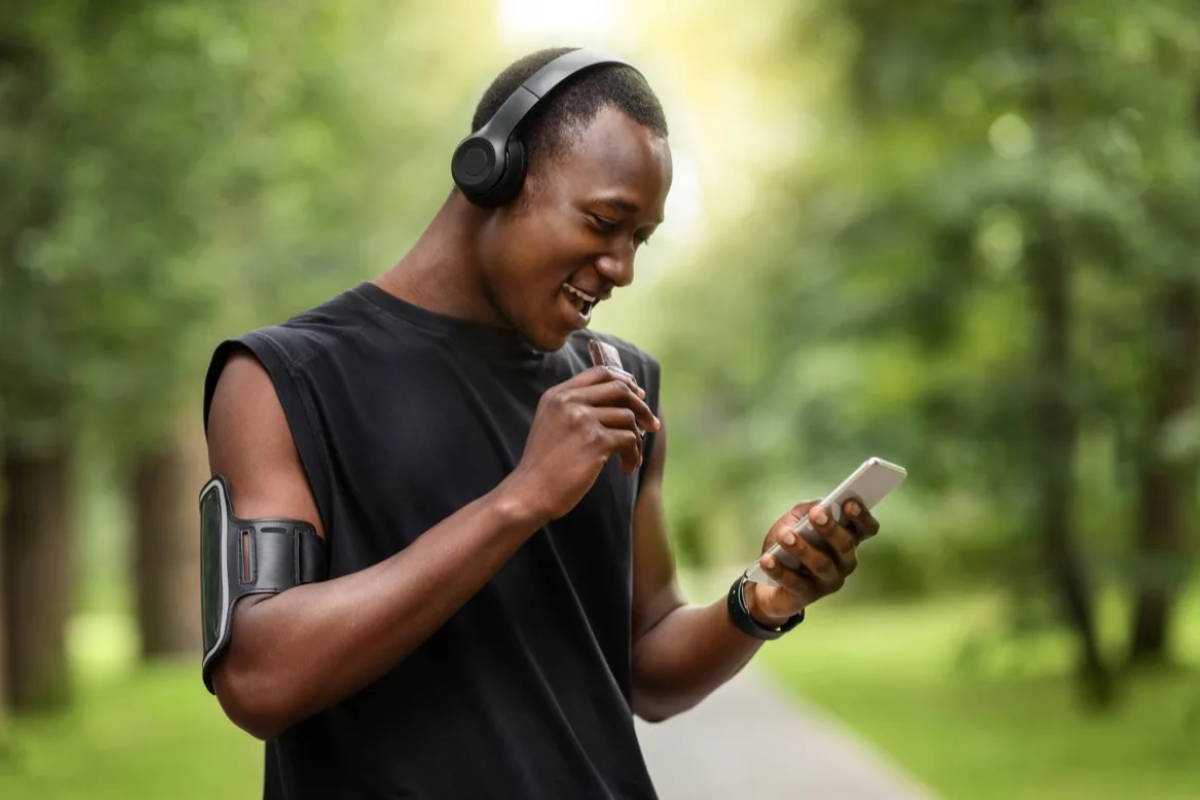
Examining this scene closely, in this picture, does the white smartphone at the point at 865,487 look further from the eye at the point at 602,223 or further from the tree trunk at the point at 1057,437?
the tree trunk at the point at 1057,437

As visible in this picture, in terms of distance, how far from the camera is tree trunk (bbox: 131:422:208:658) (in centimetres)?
2028

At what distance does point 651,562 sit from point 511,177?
0.70 metres

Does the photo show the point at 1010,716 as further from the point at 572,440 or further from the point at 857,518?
the point at 572,440

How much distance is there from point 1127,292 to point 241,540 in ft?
39.1

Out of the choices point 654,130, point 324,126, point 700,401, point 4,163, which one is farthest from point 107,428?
point 700,401

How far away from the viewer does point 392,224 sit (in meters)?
19.6

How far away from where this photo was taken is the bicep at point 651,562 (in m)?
2.69

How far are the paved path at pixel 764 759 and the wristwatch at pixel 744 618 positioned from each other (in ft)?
21.6

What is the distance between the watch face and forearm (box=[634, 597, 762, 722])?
0.79m

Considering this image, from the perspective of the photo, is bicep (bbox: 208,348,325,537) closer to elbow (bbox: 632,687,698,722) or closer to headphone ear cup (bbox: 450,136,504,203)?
headphone ear cup (bbox: 450,136,504,203)

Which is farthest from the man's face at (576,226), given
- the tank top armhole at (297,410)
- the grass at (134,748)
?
the grass at (134,748)

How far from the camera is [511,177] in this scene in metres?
2.32

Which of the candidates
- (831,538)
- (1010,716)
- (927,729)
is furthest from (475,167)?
(1010,716)

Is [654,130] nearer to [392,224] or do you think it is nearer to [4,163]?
[4,163]
